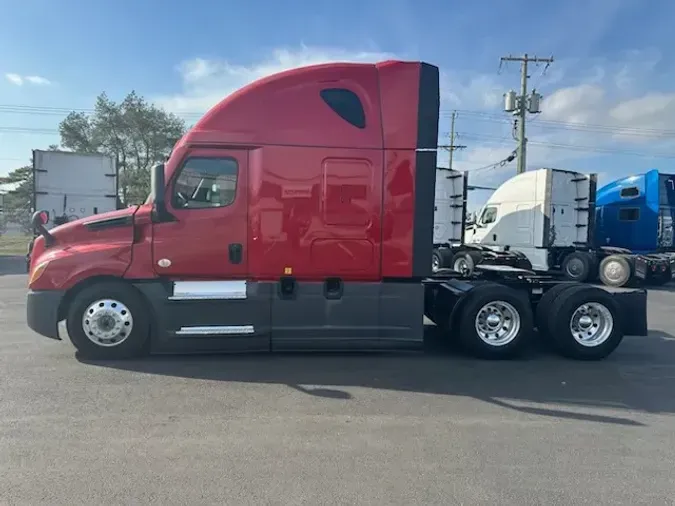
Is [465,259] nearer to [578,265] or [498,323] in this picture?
[578,265]

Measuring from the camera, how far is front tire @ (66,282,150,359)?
572 centimetres

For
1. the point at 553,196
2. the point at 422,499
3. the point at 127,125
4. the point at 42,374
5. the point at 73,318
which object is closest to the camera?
the point at 422,499

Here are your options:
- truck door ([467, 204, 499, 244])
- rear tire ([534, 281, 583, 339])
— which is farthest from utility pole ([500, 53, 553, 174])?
rear tire ([534, 281, 583, 339])

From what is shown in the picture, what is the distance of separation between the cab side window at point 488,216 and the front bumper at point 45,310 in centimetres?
1563

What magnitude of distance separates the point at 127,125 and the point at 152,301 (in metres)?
36.5

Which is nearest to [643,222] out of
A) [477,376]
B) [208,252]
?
[477,376]

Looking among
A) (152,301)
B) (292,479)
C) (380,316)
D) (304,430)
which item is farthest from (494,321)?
(152,301)

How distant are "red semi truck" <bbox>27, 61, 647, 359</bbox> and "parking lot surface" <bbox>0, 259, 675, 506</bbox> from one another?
446 millimetres

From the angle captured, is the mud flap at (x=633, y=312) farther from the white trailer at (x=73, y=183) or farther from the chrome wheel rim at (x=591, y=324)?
the white trailer at (x=73, y=183)

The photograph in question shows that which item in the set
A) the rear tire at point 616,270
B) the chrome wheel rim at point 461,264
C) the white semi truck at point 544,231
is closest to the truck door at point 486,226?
the white semi truck at point 544,231

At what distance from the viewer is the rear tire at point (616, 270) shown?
1509cm

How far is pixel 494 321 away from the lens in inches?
250

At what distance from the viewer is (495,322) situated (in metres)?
6.35

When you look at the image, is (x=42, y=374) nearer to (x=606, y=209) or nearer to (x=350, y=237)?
(x=350, y=237)
